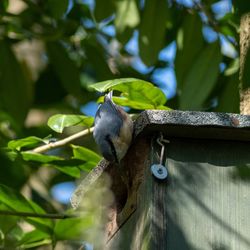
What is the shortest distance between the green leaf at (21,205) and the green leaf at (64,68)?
89 cm

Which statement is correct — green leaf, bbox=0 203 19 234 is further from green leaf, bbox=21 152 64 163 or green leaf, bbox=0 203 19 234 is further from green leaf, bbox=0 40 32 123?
green leaf, bbox=0 40 32 123

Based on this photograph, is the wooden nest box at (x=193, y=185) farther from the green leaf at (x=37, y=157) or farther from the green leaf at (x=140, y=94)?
the green leaf at (x=37, y=157)

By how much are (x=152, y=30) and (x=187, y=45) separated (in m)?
0.16

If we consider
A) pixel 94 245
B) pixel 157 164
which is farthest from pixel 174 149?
pixel 94 245

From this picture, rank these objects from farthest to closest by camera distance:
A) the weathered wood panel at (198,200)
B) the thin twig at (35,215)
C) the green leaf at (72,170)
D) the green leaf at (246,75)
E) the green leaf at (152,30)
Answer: the green leaf at (152,30) → the green leaf at (72,170) → the thin twig at (35,215) → the green leaf at (246,75) → the weathered wood panel at (198,200)

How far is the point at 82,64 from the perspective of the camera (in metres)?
4.43

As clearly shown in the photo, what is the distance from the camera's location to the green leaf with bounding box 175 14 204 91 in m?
3.31

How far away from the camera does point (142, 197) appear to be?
2416mm

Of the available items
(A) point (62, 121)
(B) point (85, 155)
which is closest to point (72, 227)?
(B) point (85, 155)

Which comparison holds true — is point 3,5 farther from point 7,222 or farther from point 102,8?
point 7,222

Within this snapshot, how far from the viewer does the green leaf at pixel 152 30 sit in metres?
3.43

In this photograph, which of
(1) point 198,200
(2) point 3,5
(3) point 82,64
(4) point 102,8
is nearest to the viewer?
(1) point 198,200

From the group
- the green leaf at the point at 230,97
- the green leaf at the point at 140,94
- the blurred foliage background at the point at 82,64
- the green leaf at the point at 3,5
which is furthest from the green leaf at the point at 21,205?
the green leaf at the point at 3,5

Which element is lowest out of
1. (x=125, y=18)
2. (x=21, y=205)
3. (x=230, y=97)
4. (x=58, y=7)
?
(x=21, y=205)
